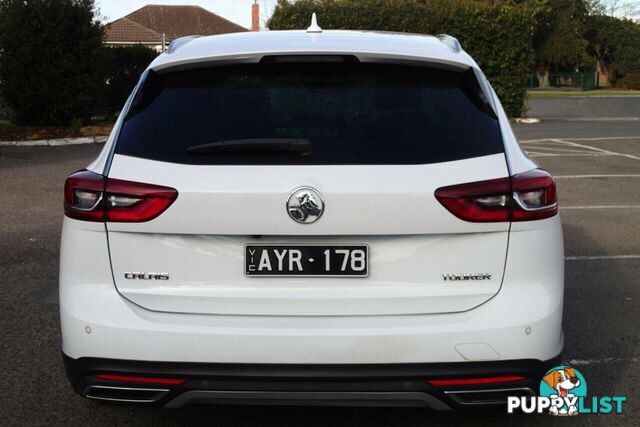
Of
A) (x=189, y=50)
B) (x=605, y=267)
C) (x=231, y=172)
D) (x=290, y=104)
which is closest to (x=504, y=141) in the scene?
(x=290, y=104)

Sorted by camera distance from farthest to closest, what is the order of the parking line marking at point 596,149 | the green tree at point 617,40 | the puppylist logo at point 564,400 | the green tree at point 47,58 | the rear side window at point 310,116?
1. the green tree at point 617,40
2. the green tree at point 47,58
3. the parking line marking at point 596,149
4. the puppylist logo at point 564,400
5. the rear side window at point 310,116

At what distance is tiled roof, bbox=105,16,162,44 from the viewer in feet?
226

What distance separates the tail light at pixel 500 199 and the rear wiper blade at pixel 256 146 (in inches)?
20.2

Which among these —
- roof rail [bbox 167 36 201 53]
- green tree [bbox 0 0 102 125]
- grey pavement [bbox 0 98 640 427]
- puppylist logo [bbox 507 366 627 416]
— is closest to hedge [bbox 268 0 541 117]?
green tree [bbox 0 0 102 125]

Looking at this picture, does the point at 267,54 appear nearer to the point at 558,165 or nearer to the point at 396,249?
the point at 396,249

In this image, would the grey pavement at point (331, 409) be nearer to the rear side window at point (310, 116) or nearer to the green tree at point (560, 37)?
the rear side window at point (310, 116)

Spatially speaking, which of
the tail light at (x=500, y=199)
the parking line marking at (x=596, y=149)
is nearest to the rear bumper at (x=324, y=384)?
the tail light at (x=500, y=199)

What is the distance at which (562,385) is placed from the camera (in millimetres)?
3645

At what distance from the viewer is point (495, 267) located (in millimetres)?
3219

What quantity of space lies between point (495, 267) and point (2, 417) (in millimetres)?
2343

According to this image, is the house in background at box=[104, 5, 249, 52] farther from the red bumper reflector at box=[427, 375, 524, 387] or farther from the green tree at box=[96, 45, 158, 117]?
the red bumper reflector at box=[427, 375, 524, 387]

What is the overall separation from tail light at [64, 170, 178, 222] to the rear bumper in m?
0.52

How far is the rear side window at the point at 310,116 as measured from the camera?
127 inches

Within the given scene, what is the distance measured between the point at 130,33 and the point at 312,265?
70959 millimetres
